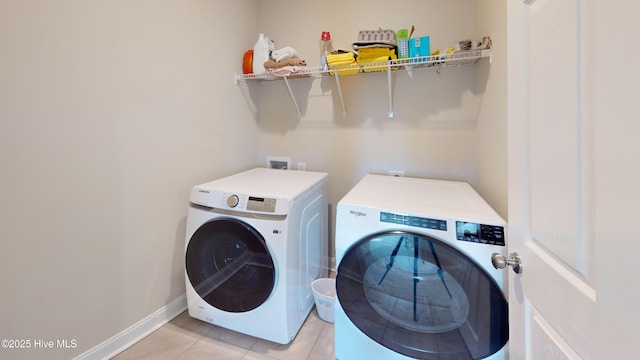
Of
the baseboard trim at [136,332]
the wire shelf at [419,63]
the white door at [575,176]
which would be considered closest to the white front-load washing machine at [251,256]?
the baseboard trim at [136,332]

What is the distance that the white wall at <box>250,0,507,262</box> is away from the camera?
5.09 ft

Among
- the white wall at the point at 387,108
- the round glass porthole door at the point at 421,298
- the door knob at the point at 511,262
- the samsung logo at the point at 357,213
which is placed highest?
the white wall at the point at 387,108

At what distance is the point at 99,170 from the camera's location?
126cm

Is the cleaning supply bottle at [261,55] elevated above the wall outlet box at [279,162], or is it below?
above

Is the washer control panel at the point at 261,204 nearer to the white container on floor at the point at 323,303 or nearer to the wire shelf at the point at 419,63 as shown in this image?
the white container on floor at the point at 323,303

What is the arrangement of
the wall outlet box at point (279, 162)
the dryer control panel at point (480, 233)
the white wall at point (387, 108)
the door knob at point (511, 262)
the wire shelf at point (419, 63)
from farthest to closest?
the wall outlet box at point (279, 162), the white wall at point (387, 108), the wire shelf at point (419, 63), the dryer control panel at point (480, 233), the door knob at point (511, 262)

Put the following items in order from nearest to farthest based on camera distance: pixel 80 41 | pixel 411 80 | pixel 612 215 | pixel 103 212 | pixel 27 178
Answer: pixel 612 215, pixel 27 178, pixel 80 41, pixel 103 212, pixel 411 80

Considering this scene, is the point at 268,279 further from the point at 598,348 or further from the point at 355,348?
the point at 598,348

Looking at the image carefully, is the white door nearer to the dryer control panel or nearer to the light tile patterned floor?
the dryer control panel

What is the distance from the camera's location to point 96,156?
4.09 feet

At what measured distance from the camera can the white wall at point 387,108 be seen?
1.55 m

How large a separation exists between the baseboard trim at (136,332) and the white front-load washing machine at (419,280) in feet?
3.73

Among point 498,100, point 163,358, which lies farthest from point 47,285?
point 498,100

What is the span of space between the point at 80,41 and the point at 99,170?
0.61 m
